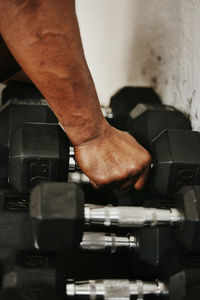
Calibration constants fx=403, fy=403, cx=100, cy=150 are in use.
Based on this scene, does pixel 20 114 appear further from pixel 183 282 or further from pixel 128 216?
pixel 183 282

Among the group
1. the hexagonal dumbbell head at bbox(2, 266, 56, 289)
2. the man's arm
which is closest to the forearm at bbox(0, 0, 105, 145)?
the man's arm

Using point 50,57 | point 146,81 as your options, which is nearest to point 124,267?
point 50,57

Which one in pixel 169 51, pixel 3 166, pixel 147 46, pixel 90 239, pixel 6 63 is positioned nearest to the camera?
pixel 90 239

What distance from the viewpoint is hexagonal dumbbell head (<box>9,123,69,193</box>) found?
86 cm

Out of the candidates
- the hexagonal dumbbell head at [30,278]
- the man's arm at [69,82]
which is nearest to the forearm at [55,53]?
the man's arm at [69,82]

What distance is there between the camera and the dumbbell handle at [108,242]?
33.1 inches

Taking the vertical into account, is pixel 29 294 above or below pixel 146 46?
below

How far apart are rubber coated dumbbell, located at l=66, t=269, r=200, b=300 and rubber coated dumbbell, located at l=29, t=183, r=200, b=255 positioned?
0.24 feet

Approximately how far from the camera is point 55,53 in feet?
2.47

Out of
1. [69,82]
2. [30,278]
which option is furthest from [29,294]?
[69,82]

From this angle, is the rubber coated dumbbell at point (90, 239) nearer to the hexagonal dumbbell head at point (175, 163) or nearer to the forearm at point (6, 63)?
the hexagonal dumbbell head at point (175, 163)

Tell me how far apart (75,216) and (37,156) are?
0.66 feet

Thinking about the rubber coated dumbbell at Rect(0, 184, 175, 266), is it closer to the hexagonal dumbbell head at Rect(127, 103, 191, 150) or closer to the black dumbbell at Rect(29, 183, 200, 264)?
the black dumbbell at Rect(29, 183, 200, 264)

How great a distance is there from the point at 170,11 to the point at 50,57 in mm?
597
